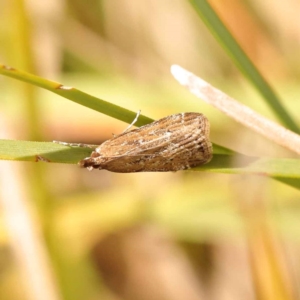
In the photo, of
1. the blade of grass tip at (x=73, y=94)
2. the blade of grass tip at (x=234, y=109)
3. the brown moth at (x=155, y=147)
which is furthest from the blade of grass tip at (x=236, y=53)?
the blade of grass tip at (x=73, y=94)

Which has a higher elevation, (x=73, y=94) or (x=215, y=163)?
(x=73, y=94)

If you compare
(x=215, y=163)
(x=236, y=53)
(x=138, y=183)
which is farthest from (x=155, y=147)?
(x=138, y=183)

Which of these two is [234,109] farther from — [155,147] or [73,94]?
[73,94]

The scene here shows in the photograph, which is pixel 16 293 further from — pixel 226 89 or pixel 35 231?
pixel 226 89

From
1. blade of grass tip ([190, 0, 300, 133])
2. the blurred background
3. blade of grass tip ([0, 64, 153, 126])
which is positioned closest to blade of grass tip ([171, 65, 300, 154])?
blade of grass tip ([190, 0, 300, 133])

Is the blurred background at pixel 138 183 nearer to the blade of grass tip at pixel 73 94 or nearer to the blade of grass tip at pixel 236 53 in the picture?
the blade of grass tip at pixel 236 53

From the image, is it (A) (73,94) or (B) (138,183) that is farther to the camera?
(B) (138,183)

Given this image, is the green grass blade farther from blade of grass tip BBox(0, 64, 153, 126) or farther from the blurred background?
the blurred background
